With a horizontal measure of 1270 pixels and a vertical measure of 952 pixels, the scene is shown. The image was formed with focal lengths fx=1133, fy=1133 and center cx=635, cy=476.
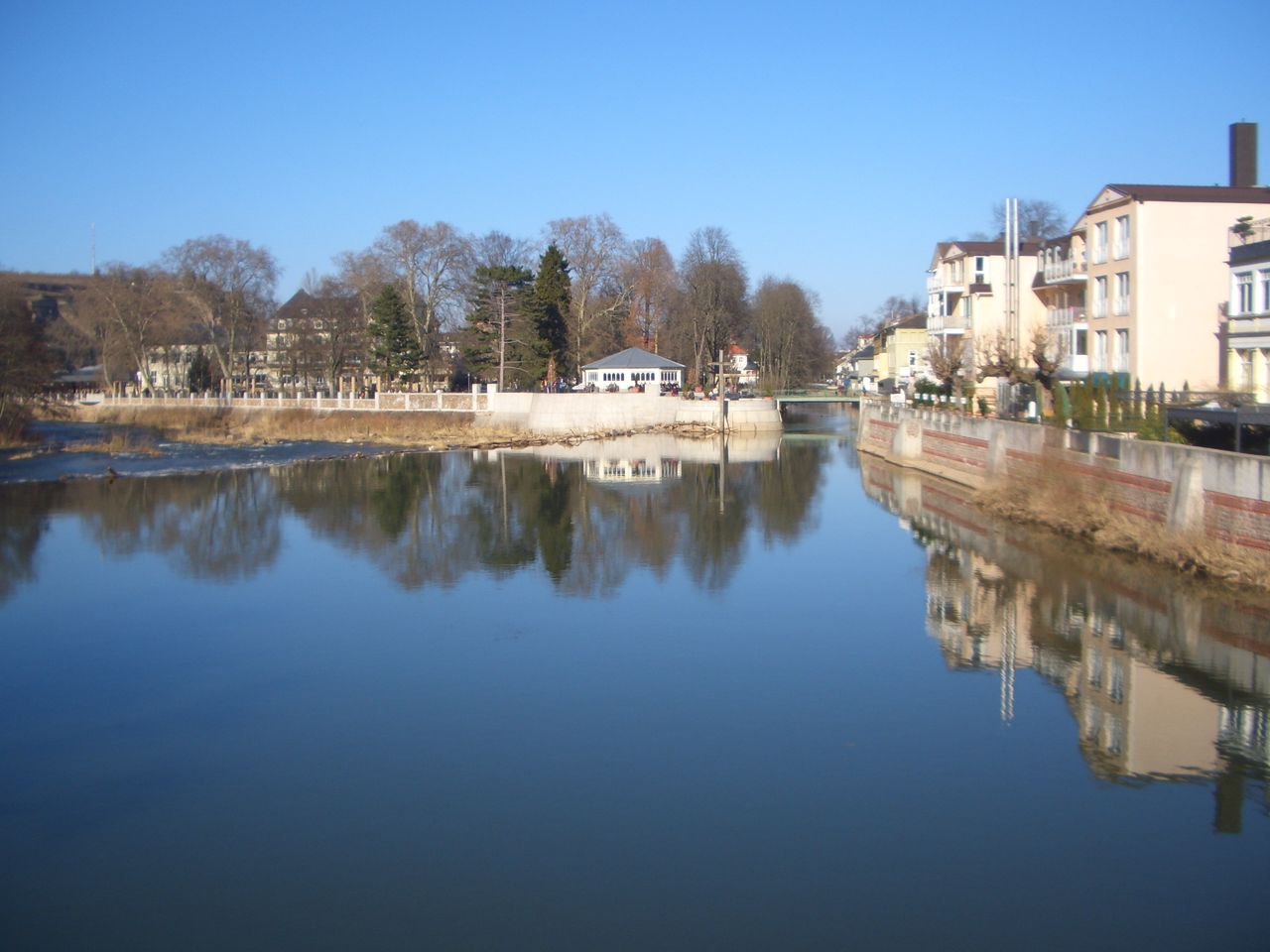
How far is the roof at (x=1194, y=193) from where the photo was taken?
1443 inches

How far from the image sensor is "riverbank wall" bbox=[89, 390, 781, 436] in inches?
2459

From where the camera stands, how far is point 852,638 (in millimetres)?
16531

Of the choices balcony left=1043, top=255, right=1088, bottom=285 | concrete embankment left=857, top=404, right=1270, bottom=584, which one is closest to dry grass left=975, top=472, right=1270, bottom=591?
concrete embankment left=857, top=404, right=1270, bottom=584

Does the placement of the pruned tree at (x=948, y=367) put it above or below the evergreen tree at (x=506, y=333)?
below

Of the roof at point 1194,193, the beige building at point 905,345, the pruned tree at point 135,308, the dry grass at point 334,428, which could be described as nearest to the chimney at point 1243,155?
the roof at point 1194,193

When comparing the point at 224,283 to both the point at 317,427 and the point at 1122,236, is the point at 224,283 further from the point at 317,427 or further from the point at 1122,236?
the point at 1122,236

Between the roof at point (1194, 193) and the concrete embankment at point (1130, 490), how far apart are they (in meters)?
10.1

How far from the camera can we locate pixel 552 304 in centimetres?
7081

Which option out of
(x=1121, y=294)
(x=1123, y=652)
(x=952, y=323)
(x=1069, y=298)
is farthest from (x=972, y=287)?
(x=1123, y=652)

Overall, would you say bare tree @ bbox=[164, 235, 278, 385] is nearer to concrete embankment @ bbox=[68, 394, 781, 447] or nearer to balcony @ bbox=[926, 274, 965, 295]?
concrete embankment @ bbox=[68, 394, 781, 447]

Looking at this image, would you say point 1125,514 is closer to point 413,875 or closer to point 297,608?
point 297,608

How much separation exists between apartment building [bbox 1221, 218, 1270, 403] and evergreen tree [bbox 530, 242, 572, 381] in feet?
141

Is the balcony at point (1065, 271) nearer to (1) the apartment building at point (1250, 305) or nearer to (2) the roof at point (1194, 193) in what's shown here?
(2) the roof at point (1194, 193)

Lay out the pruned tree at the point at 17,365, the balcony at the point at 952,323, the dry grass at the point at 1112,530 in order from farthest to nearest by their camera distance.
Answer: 1. the balcony at the point at 952,323
2. the pruned tree at the point at 17,365
3. the dry grass at the point at 1112,530
